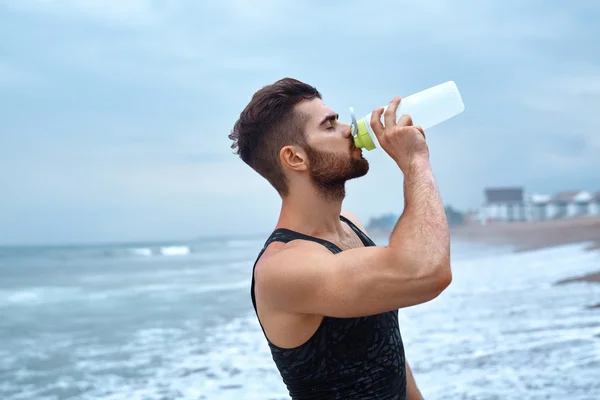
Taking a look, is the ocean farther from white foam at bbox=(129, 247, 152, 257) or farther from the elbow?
white foam at bbox=(129, 247, 152, 257)

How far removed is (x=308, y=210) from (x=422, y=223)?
0.43m

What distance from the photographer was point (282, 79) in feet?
6.35

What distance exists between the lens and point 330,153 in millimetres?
1809

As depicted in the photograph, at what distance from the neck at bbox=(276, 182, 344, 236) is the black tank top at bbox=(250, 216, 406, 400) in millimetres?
130

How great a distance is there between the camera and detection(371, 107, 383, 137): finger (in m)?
1.70

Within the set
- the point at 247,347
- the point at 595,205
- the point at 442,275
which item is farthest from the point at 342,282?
the point at 595,205

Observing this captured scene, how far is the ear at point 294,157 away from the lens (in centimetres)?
183

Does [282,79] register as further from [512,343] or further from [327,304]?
[512,343]

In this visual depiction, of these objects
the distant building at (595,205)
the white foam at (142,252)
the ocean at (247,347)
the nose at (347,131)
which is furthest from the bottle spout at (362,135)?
the distant building at (595,205)

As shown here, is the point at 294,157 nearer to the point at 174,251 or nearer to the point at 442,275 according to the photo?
the point at 442,275

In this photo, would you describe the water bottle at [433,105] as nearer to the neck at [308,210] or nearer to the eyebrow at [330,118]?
the eyebrow at [330,118]

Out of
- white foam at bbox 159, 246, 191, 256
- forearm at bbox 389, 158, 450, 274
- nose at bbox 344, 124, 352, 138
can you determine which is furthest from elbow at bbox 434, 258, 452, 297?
white foam at bbox 159, 246, 191, 256

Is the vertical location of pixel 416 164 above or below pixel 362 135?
below

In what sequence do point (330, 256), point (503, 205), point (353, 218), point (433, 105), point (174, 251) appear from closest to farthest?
1. point (330, 256)
2. point (433, 105)
3. point (353, 218)
4. point (174, 251)
5. point (503, 205)
